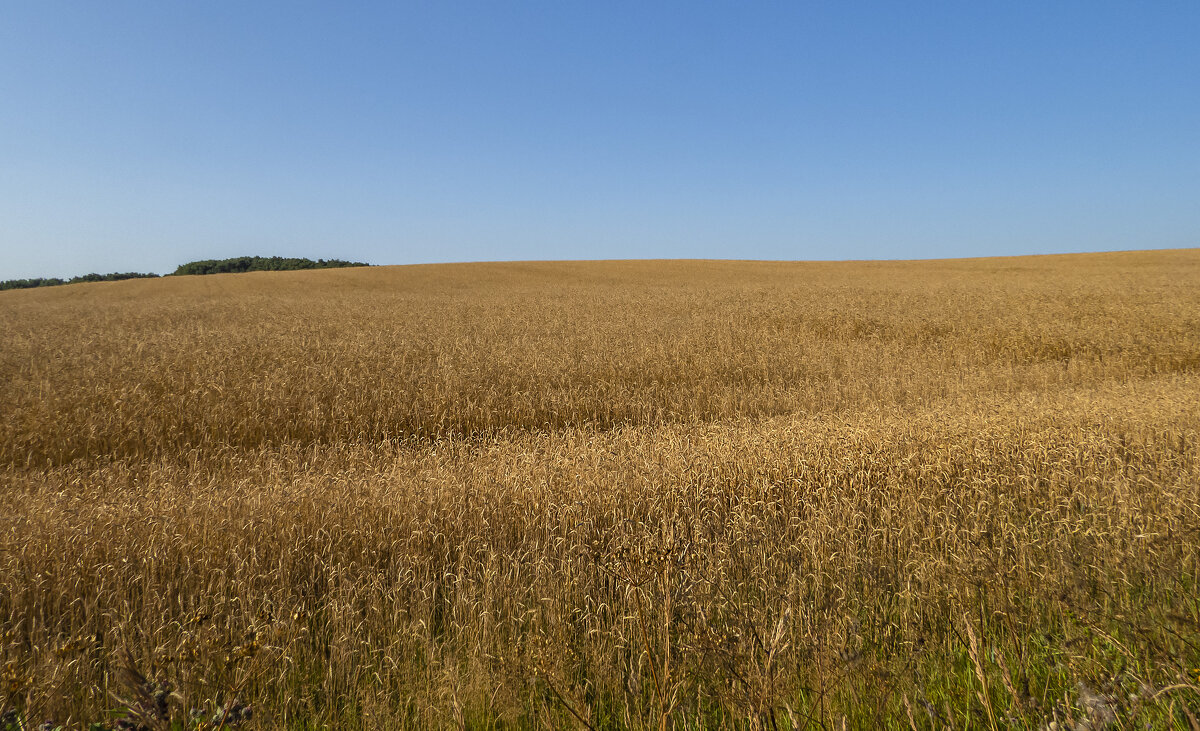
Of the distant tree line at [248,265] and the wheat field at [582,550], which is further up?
the distant tree line at [248,265]

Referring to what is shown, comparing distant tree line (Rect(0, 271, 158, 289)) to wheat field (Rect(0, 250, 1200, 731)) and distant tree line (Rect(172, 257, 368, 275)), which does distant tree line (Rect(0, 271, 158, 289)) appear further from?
wheat field (Rect(0, 250, 1200, 731))

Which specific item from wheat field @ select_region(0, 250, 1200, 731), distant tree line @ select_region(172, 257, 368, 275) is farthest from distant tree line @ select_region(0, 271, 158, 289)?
wheat field @ select_region(0, 250, 1200, 731)

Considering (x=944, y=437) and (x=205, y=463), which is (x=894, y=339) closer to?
(x=944, y=437)

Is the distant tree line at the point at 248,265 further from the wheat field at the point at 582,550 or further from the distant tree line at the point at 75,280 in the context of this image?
the wheat field at the point at 582,550

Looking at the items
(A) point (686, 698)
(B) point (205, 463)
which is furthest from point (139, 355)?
(A) point (686, 698)

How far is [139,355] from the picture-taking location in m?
10.7

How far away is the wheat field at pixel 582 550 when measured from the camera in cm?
253

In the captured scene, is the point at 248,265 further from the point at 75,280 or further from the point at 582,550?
the point at 582,550

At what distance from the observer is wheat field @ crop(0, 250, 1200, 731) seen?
253 cm

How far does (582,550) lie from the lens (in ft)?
12.4

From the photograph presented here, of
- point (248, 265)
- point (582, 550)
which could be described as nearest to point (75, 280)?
point (248, 265)

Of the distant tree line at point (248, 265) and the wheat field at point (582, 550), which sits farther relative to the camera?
the distant tree line at point (248, 265)

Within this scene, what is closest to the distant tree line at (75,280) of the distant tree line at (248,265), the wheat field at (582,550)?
the distant tree line at (248,265)

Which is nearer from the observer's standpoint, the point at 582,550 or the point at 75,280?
the point at 582,550
